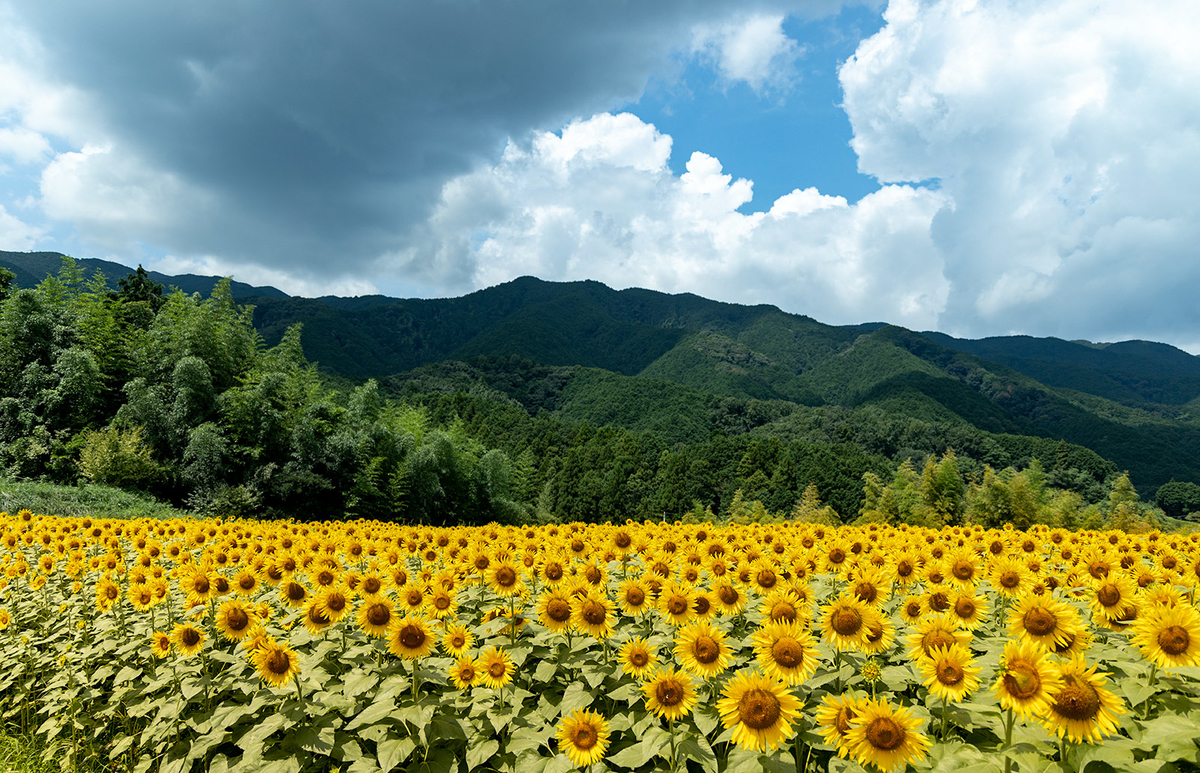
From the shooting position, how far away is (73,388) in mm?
21891

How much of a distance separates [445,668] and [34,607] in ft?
16.7

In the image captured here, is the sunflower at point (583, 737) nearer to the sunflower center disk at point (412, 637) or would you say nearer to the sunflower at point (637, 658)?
the sunflower at point (637, 658)

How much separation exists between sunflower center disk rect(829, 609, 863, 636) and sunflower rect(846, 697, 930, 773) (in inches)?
24.5

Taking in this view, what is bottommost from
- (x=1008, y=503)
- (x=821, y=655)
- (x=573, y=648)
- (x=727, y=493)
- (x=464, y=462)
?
(x=727, y=493)

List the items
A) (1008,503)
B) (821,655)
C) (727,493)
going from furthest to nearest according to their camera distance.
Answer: (727,493) → (1008,503) → (821,655)

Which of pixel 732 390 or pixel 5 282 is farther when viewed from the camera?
pixel 732 390

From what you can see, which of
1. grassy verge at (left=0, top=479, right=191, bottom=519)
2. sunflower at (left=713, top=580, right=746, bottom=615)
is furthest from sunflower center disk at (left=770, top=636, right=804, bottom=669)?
grassy verge at (left=0, top=479, right=191, bottom=519)

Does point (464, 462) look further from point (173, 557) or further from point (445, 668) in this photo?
point (445, 668)

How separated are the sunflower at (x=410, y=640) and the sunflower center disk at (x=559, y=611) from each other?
697mm

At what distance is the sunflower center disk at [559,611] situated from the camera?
319cm

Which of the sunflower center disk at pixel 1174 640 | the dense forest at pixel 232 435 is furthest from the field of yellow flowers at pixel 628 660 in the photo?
the dense forest at pixel 232 435

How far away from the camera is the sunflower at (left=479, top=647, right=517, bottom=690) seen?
115 inches

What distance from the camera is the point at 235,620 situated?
3414mm

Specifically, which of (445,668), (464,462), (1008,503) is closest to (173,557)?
(445,668)
